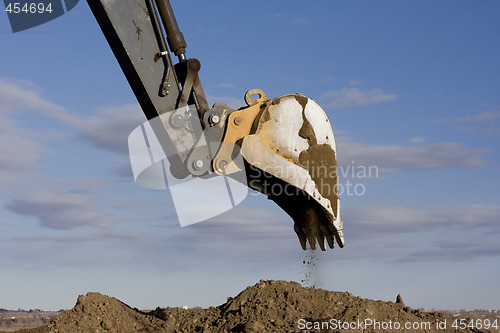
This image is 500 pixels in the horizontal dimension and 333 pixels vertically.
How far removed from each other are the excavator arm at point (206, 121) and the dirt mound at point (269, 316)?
120 centimetres

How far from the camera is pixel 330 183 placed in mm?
6473

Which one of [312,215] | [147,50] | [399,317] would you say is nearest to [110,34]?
[147,50]

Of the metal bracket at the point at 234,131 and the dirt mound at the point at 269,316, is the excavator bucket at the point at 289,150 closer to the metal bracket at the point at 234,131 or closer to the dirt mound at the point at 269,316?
the metal bracket at the point at 234,131

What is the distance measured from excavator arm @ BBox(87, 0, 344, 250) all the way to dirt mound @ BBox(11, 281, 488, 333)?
47.3 inches

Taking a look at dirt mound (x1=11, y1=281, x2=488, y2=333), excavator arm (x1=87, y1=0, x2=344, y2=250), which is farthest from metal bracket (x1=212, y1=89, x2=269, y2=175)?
dirt mound (x1=11, y1=281, x2=488, y2=333)

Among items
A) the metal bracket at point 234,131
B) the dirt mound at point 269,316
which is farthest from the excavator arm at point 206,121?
the dirt mound at point 269,316

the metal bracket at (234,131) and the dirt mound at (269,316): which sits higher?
the metal bracket at (234,131)

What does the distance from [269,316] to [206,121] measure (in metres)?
2.39

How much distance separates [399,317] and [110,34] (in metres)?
4.65

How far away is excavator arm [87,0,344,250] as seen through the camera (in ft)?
20.5

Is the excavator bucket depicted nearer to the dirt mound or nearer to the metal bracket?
the metal bracket

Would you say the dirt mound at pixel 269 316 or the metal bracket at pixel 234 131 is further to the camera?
the dirt mound at pixel 269 316

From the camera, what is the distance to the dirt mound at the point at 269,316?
21.3 feet

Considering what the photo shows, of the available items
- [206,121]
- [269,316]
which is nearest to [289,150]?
[206,121]
